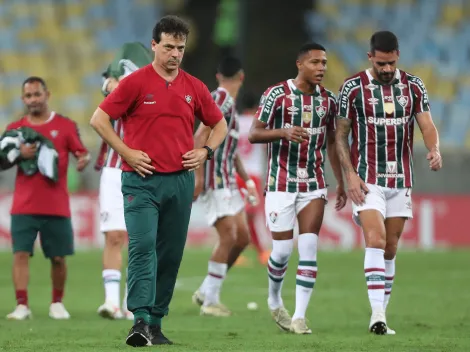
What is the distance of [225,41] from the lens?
2925 cm

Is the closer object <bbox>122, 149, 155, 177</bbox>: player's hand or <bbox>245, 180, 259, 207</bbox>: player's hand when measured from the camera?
<bbox>122, 149, 155, 177</bbox>: player's hand

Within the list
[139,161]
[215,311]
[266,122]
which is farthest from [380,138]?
[215,311]

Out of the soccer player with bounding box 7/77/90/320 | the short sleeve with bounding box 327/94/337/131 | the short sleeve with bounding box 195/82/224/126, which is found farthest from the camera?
the soccer player with bounding box 7/77/90/320

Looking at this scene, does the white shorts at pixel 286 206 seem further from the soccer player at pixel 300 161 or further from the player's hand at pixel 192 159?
the player's hand at pixel 192 159

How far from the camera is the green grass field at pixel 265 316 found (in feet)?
26.2

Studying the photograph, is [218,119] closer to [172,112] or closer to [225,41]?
[172,112]

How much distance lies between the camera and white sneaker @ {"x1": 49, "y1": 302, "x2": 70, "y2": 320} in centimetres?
1051

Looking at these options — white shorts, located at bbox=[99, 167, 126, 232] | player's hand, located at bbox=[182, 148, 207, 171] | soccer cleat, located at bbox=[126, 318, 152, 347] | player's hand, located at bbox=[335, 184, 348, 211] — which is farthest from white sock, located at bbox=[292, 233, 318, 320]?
white shorts, located at bbox=[99, 167, 126, 232]

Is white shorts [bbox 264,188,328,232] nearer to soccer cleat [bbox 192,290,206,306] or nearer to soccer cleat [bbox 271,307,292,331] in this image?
soccer cleat [bbox 271,307,292,331]

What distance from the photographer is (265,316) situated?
10.7 m

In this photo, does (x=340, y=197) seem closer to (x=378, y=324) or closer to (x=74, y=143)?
(x=378, y=324)

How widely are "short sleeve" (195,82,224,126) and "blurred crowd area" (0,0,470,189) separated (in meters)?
17.5

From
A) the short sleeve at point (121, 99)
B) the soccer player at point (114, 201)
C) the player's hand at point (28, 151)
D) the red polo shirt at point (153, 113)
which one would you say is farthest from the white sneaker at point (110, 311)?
the short sleeve at point (121, 99)

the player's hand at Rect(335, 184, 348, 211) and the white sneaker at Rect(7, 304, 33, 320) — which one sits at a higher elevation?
the player's hand at Rect(335, 184, 348, 211)
